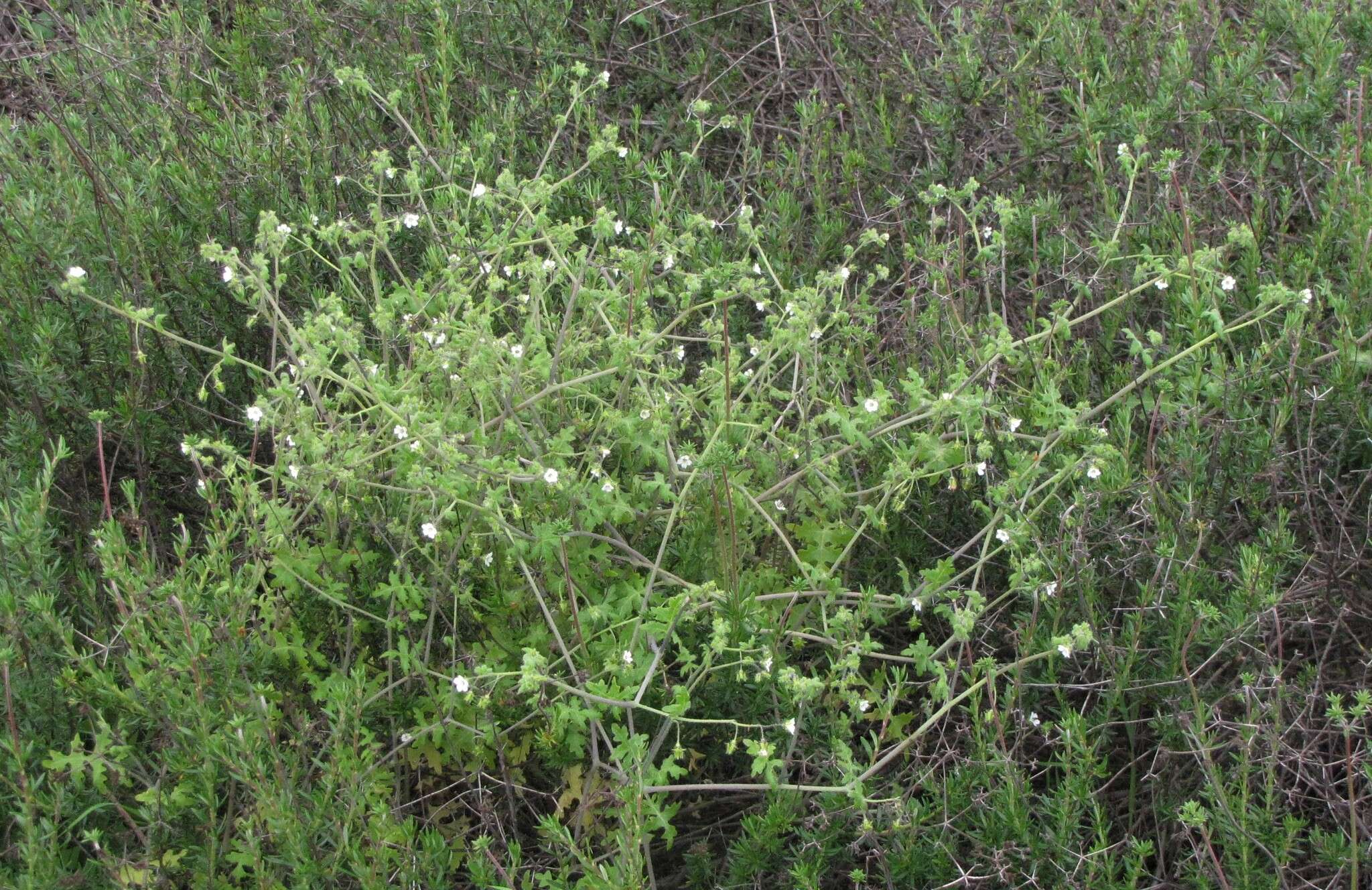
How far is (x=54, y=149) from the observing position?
3.60 metres

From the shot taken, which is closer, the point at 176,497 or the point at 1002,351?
the point at 1002,351

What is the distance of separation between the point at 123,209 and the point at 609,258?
4.97 ft

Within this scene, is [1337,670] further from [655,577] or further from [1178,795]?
[655,577]

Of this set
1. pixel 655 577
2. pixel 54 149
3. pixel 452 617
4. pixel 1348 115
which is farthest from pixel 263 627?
pixel 1348 115

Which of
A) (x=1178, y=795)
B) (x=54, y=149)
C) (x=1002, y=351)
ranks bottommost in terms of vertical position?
(x=1178, y=795)

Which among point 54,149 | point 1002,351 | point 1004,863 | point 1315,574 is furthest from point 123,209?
point 1315,574

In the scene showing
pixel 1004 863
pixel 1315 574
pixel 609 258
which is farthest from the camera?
pixel 609 258

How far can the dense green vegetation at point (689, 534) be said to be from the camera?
7.57ft

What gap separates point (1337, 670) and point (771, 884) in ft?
4.13

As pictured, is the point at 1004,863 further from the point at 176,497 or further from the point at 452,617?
the point at 176,497

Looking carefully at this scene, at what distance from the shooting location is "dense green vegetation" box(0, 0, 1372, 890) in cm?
231

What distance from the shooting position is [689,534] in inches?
106

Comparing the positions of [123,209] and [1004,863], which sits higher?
[123,209]

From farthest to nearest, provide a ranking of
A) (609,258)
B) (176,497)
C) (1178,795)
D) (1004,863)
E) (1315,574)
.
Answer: (176,497)
(609,258)
(1315,574)
(1178,795)
(1004,863)
